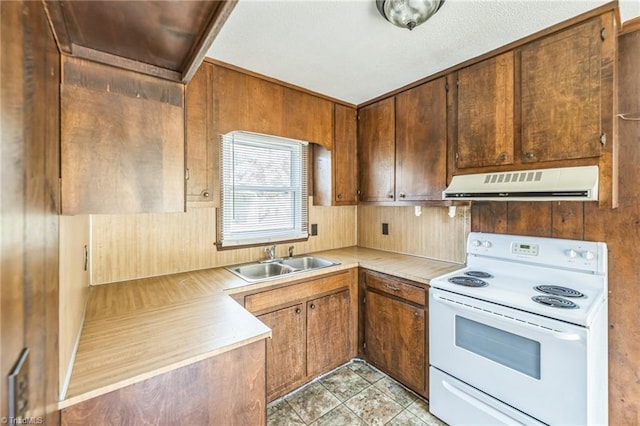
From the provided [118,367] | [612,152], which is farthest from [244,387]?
[612,152]

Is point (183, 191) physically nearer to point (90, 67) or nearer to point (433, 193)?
point (90, 67)

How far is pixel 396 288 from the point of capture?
2.16 meters

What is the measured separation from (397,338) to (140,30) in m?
2.32

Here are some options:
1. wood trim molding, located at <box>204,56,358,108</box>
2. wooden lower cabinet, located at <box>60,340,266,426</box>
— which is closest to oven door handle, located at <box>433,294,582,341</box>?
wooden lower cabinet, located at <box>60,340,266,426</box>

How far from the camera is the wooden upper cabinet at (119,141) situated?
37.1 inches

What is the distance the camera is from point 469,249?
216 centimetres

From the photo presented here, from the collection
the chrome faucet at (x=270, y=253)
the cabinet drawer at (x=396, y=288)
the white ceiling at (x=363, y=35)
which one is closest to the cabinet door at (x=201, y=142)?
the white ceiling at (x=363, y=35)

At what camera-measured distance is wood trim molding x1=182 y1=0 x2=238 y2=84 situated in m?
0.75

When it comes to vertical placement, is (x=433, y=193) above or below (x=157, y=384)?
above

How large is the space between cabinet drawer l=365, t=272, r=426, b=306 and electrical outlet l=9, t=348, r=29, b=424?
1.94m

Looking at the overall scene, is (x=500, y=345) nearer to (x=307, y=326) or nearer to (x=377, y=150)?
(x=307, y=326)

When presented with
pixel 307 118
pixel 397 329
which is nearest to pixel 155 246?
pixel 307 118

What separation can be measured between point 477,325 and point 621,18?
185 cm

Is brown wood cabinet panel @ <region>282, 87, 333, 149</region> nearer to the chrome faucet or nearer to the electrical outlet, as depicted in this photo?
the chrome faucet
